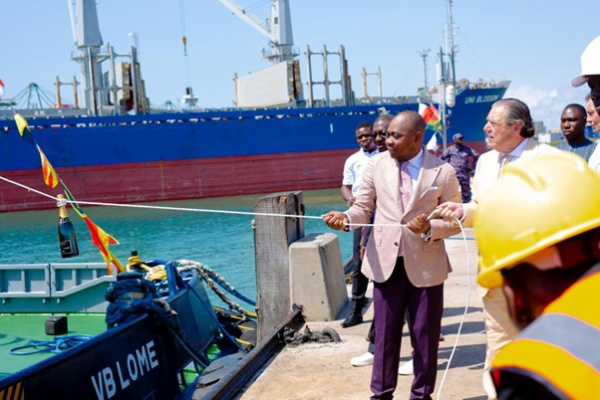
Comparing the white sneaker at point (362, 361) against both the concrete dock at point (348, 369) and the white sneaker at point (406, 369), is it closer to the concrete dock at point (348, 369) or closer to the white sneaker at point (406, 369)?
the concrete dock at point (348, 369)

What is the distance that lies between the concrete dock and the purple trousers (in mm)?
311

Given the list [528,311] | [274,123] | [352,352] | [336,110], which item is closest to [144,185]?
[274,123]

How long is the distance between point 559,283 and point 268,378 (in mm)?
3855

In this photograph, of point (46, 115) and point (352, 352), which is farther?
point (46, 115)

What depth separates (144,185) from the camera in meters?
31.8

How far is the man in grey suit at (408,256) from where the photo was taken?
147 inches

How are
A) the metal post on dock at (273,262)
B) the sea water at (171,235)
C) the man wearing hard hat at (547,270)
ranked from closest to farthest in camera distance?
the man wearing hard hat at (547,270)
the metal post on dock at (273,262)
the sea water at (171,235)

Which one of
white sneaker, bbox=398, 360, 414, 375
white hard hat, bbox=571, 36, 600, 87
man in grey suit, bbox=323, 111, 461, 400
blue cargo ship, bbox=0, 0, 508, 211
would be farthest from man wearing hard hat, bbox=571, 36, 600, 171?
blue cargo ship, bbox=0, 0, 508, 211

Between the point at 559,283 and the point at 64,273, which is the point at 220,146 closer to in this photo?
the point at 64,273

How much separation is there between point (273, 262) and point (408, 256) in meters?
2.82

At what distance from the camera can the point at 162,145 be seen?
33.2 metres

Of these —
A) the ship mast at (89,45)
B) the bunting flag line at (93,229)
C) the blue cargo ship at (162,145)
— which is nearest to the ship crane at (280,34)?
the blue cargo ship at (162,145)

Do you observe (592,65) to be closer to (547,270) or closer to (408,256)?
(408,256)

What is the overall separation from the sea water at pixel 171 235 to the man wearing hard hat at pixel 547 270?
1168cm
